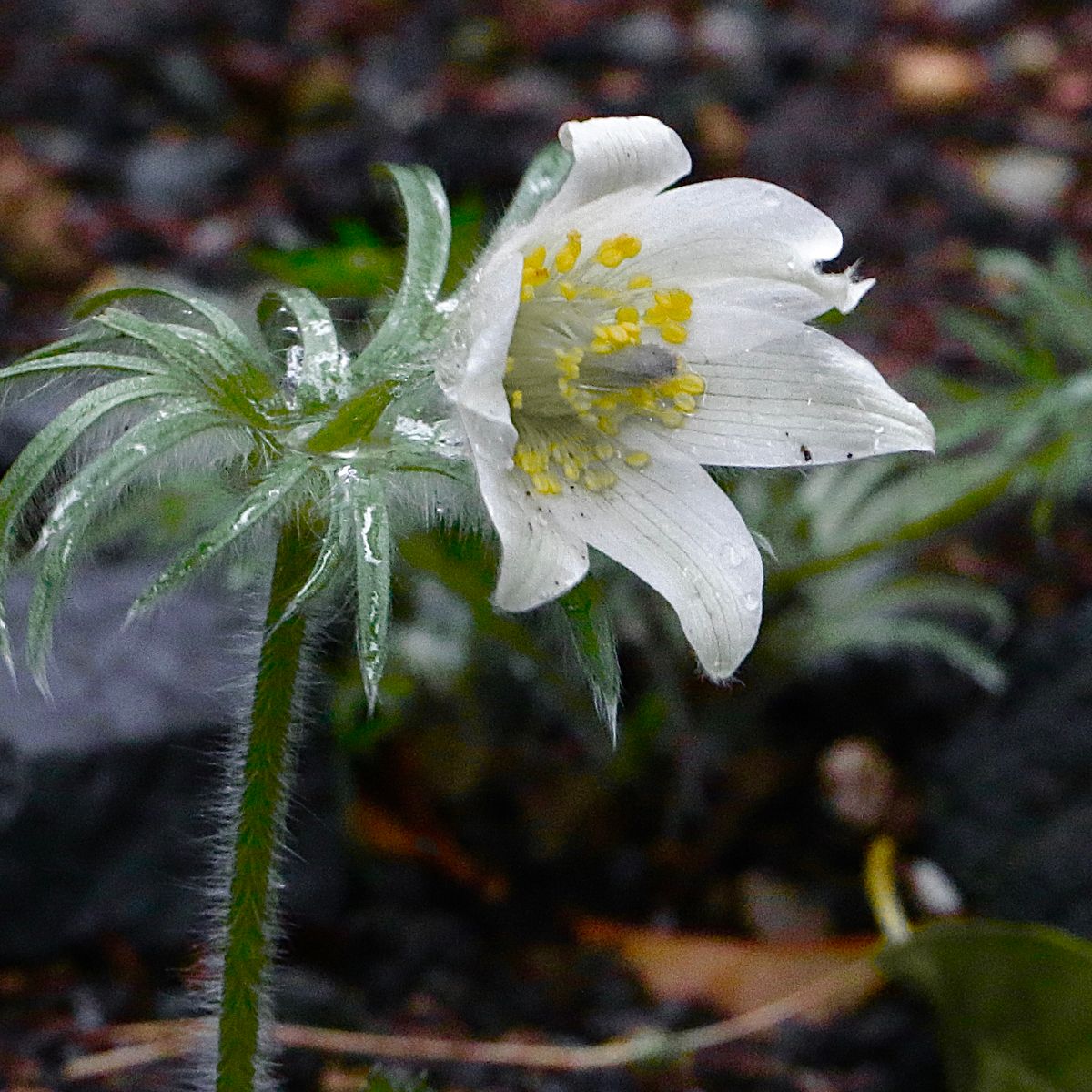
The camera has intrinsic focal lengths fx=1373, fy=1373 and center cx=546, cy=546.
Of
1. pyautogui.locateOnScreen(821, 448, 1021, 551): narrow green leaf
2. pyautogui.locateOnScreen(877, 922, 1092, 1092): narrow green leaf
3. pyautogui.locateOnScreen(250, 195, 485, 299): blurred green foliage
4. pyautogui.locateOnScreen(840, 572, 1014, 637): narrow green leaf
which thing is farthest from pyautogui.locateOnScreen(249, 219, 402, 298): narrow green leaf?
pyautogui.locateOnScreen(877, 922, 1092, 1092): narrow green leaf

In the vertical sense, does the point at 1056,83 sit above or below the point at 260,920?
above

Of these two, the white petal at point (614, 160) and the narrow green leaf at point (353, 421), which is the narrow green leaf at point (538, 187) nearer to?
the white petal at point (614, 160)

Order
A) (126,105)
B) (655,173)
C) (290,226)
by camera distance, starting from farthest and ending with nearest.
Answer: (126,105)
(290,226)
(655,173)

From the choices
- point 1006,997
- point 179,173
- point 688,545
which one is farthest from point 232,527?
point 179,173

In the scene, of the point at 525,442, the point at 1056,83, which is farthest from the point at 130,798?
the point at 1056,83

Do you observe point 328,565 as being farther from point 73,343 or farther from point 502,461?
point 73,343

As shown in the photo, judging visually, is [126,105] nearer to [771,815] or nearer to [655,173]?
[771,815]

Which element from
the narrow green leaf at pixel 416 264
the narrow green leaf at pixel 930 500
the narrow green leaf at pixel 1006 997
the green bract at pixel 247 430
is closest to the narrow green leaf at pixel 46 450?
the green bract at pixel 247 430
